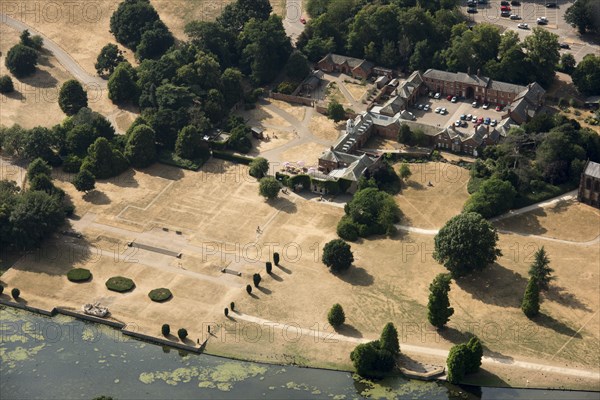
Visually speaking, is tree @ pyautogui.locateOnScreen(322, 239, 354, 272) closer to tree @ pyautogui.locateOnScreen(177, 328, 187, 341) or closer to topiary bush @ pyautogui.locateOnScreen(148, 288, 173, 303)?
topiary bush @ pyautogui.locateOnScreen(148, 288, 173, 303)

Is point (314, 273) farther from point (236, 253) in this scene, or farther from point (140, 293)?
point (140, 293)

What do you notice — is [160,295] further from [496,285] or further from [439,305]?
[496,285]

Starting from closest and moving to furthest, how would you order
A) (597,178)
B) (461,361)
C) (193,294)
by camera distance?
(461,361)
(193,294)
(597,178)

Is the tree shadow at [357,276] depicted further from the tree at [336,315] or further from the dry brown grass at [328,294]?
the tree at [336,315]

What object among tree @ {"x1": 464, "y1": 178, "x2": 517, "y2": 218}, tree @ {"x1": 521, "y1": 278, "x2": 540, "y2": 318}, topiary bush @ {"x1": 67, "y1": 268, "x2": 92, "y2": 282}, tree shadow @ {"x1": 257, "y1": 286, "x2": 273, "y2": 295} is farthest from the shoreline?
tree @ {"x1": 464, "y1": 178, "x2": 517, "y2": 218}

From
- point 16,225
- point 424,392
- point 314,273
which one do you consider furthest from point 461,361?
point 16,225

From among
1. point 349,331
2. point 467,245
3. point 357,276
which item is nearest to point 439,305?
point 467,245
